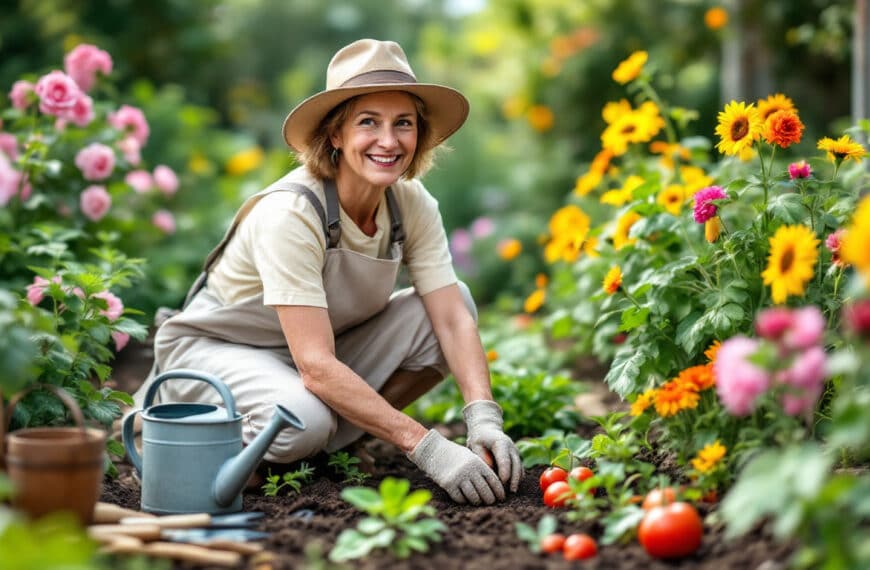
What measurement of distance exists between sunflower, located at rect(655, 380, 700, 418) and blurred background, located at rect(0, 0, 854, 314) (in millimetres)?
3085

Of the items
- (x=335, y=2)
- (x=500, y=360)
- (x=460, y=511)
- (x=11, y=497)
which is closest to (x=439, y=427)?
(x=500, y=360)

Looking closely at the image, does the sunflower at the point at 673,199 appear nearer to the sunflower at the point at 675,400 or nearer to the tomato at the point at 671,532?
the sunflower at the point at 675,400

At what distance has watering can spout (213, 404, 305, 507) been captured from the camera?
7.51ft

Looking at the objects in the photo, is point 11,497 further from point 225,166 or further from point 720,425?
point 225,166

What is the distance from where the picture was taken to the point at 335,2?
18875 mm

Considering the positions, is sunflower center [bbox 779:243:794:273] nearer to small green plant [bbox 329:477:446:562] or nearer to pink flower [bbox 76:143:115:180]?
small green plant [bbox 329:477:446:562]

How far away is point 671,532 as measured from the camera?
6.43 ft

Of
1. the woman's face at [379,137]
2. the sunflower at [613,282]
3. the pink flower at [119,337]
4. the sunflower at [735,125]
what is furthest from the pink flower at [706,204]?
the pink flower at [119,337]

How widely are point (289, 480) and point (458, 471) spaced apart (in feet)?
1.53

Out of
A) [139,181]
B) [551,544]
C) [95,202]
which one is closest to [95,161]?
[95,202]

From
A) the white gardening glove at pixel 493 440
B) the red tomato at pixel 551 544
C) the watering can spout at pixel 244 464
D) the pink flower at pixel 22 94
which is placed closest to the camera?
the red tomato at pixel 551 544

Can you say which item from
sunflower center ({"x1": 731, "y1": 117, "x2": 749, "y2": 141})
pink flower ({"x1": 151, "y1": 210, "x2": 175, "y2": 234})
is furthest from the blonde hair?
pink flower ({"x1": 151, "y1": 210, "x2": 175, "y2": 234})

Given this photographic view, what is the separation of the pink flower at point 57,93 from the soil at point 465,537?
139cm

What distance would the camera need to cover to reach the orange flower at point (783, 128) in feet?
8.23
